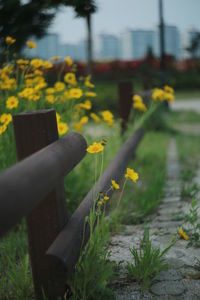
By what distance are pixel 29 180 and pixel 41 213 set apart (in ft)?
1.40

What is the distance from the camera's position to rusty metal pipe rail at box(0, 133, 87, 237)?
1018mm

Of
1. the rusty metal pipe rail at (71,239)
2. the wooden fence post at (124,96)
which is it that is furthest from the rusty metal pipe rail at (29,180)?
the wooden fence post at (124,96)

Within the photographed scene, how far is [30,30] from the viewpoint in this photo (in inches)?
76.9

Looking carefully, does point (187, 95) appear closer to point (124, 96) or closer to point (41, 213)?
point (124, 96)

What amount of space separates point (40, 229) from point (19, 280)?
0.25 meters

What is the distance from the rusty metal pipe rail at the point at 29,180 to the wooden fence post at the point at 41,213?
0.24 ft

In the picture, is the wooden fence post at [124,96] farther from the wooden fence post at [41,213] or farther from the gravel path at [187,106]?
the gravel path at [187,106]

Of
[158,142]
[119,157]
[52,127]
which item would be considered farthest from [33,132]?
[158,142]

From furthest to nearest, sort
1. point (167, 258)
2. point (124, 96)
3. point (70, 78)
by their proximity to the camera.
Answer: point (124, 96), point (70, 78), point (167, 258)

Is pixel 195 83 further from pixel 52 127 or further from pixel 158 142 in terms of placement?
pixel 52 127

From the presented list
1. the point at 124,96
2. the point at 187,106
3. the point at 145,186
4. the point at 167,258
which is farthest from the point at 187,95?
the point at 167,258

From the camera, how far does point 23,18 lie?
186 cm

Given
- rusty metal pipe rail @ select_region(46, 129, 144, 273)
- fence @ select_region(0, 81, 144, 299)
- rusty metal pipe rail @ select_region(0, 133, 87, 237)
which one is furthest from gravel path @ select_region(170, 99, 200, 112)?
rusty metal pipe rail @ select_region(0, 133, 87, 237)

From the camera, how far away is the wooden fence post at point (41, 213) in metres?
1.50
